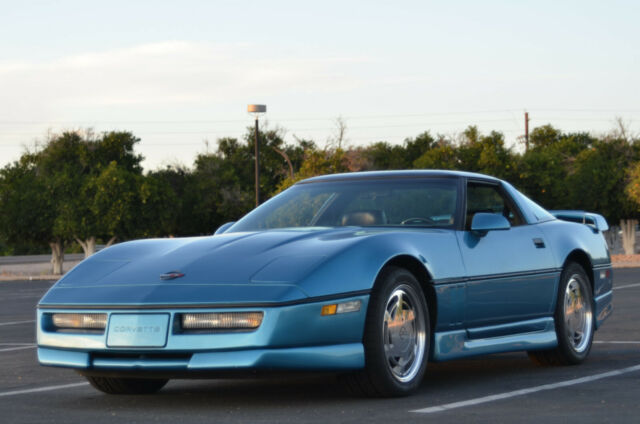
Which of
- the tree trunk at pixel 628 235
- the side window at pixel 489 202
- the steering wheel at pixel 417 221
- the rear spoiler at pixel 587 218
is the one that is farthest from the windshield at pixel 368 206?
the tree trunk at pixel 628 235

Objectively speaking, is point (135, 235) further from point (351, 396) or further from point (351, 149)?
point (351, 396)

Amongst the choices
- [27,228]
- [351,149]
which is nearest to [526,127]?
[351,149]

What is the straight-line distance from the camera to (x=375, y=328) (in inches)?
259

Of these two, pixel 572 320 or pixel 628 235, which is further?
pixel 628 235

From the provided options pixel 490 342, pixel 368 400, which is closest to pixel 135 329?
pixel 368 400

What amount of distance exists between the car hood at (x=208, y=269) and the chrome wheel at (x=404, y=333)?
18.6 inches

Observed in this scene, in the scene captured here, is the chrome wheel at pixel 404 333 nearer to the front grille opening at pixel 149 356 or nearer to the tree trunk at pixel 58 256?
the front grille opening at pixel 149 356

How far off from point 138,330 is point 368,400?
57.9 inches

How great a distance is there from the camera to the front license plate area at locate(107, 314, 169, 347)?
627 cm

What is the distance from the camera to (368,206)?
796 centimetres

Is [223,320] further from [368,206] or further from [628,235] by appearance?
[628,235]

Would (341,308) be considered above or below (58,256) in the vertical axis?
above

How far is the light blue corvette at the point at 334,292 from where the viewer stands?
20.5ft

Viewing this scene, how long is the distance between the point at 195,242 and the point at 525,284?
8.50 ft
